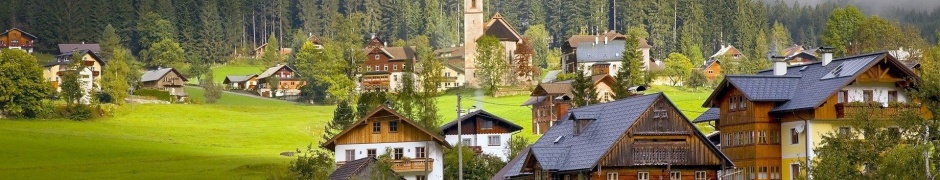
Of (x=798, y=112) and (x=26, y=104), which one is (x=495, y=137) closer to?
(x=798, y=112)

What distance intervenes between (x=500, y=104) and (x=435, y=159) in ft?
274

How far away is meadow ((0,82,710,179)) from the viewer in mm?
103500

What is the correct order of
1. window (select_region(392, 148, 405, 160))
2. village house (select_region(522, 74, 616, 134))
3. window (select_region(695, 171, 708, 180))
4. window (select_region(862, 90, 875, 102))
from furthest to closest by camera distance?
village house (select_region(522, 74, 616, 134))
window (select_region(392, 148, 405, 160))
window (select_region(862, 90, 875, 102))
window (select_region(695, 171, 708, 180))

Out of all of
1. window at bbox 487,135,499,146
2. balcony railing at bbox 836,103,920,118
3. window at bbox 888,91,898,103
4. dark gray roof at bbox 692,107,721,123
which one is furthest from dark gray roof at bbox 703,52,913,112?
window at bbox 487,135,499,146

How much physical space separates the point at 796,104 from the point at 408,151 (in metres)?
22.4

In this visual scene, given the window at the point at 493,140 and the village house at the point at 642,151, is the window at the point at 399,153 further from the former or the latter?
the window at the point at 493,140

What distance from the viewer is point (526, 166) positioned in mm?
65562

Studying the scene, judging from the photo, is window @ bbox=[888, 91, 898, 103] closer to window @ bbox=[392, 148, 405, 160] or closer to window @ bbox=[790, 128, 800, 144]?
window @ bbox=[790, 128, 800, 144]

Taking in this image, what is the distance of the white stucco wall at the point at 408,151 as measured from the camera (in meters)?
80.3

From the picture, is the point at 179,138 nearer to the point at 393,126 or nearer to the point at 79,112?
the point at 79,112

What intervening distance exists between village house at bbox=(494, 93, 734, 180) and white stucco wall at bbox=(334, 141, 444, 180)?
53.5 ft

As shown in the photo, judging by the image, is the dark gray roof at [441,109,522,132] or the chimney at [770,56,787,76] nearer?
the chimney at [770,56,787,76]

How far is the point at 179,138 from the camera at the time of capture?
135 metres

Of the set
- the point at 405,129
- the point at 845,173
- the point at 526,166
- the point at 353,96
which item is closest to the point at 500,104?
the point at 353,96
